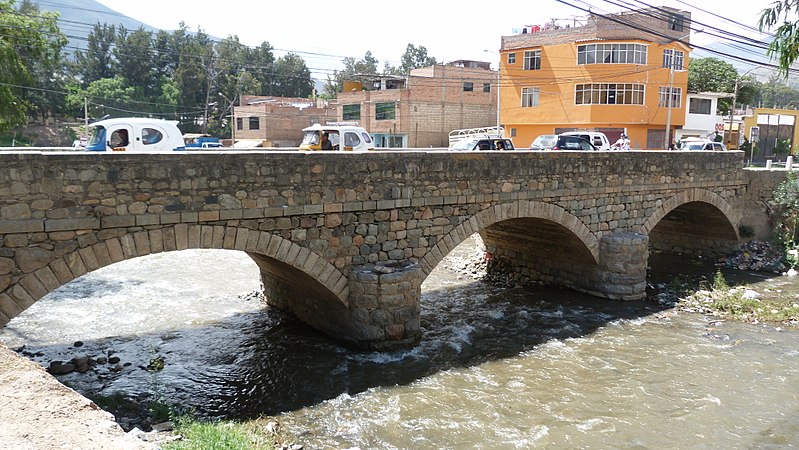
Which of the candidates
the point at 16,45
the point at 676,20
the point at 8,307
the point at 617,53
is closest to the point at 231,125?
the point at 617,53

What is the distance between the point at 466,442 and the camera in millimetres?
8188

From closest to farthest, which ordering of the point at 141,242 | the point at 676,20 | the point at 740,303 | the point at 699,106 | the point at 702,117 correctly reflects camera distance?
the point at 141,242 < the point at 740,303 < the point at 676,20 < the point at 702,117 < the point at 699,106

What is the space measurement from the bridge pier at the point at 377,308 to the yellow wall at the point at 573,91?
25.1 m

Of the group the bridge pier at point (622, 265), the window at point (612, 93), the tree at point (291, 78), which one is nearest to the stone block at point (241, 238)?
the bridge pier at point (622, 265)

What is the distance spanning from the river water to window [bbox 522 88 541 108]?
22.4 metres

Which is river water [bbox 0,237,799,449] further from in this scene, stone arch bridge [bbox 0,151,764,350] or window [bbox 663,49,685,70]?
window [bbox 663,49,685,70]

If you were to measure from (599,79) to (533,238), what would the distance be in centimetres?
1941

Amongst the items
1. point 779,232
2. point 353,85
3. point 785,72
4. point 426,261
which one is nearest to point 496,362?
point 426,261

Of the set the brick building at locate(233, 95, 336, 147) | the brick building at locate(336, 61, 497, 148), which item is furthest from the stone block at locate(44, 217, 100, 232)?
the brick building at locate(233, 95, 336, 147)

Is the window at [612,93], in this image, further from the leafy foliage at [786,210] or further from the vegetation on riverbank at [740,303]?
the vegetation on riverbank at [740,303]

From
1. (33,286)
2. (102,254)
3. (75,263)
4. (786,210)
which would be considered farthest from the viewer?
(786,210)

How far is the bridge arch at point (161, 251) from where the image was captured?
7772 mm

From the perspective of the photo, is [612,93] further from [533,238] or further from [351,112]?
[533,238]

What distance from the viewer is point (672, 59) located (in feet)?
111
